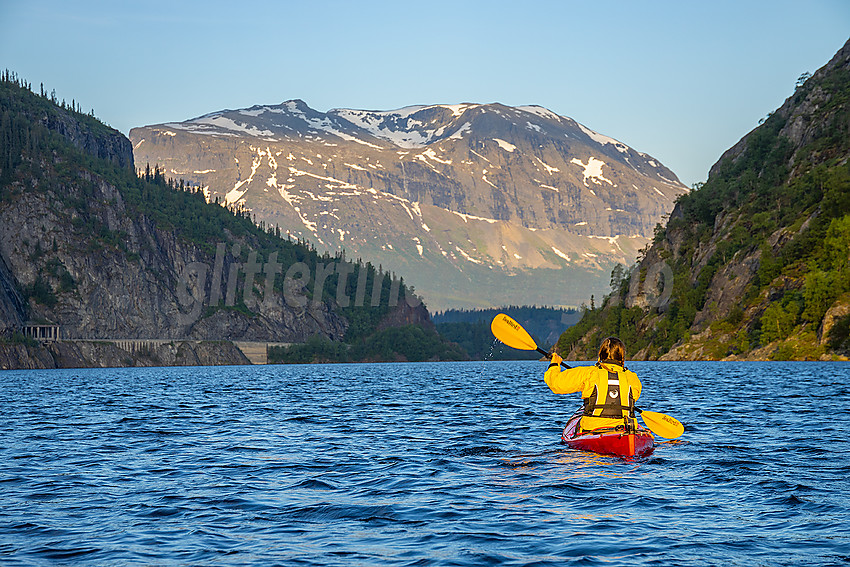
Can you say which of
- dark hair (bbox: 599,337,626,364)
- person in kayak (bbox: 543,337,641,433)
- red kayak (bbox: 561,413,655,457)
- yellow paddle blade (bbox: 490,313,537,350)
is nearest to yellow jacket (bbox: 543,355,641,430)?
person in kayak (bbox: 543,337,641,433)

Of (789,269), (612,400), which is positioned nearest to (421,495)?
(612,400)

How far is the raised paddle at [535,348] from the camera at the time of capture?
30875 millimetres

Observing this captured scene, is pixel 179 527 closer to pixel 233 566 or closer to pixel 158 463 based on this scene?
pixel 233 566

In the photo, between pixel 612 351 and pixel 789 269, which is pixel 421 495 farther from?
pixel 789 269

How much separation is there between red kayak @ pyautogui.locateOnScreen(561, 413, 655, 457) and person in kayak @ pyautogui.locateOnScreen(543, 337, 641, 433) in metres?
0.26

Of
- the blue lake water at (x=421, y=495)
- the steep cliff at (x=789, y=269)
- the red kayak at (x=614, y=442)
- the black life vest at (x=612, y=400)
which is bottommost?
the blue lake water at (x=421, y=495)

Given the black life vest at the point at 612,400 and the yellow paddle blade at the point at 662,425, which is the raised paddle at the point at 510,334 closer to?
the yellow paddle blade at the point at 662,425

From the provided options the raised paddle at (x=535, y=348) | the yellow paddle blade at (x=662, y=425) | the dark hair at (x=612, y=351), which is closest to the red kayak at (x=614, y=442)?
the raised paddle at (x=535, y=348)

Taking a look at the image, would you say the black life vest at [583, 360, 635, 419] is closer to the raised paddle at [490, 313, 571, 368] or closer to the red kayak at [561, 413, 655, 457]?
the red kayak at [561, 413, 655, 457]

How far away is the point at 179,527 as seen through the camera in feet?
64.3

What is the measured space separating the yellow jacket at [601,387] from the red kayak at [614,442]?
34 cm

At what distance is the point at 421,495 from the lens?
23.5m

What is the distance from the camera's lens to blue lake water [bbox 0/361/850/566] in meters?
17.4

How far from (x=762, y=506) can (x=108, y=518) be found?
15131 millimetres
